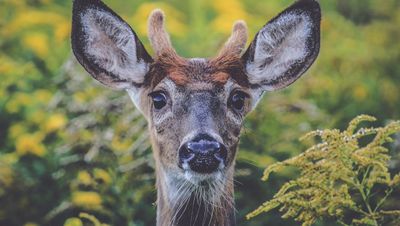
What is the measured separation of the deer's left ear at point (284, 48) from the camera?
20.7ft

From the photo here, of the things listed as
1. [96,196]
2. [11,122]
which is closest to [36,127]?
[11,122]

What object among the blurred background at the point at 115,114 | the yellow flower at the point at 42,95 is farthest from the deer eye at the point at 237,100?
the yellow flower at the point at 42,95

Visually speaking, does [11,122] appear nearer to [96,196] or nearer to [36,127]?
[36,127]

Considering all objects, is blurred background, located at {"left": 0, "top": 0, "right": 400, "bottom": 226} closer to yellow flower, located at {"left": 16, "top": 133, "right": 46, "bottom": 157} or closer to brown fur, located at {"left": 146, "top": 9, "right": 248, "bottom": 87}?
yellow flower, located at {"left": 16, "top": 133, "right": 46, "bottom": 157}

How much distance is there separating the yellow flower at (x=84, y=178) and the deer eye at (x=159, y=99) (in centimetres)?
139

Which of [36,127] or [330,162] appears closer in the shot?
[330,162]

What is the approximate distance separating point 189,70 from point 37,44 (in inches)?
189

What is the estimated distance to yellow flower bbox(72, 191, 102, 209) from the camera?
7.59m

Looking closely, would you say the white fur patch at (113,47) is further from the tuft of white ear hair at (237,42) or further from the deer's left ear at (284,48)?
the deer's left ear at (284,48)

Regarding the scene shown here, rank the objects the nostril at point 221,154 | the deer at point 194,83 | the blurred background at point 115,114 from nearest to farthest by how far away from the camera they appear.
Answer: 1. the nostril at point 221,154
2. the deer at point 194,83
3. the blurred background at point 115,114

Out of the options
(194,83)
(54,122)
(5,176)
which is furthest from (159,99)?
(54,122)

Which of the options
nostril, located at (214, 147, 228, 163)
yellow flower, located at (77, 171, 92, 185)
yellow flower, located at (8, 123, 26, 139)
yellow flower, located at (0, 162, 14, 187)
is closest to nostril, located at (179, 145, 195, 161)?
nostril, located at (214, 147, 228, 163)

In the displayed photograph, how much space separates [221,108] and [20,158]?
2969 mm

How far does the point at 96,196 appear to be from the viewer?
25.3 ft
